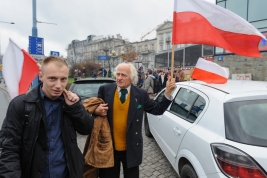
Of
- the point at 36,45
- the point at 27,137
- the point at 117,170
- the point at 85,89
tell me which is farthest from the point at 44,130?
the point at 36,45

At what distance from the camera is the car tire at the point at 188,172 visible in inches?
88.0

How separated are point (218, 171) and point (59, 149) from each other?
4.67ft

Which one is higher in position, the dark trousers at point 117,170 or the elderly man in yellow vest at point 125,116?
the elderly man in yellow vest at point 125,116

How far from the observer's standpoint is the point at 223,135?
1947mm

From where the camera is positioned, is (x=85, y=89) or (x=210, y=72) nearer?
(x=210, y=72)

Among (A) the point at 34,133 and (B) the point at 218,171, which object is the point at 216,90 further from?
(A) the point at 34,133

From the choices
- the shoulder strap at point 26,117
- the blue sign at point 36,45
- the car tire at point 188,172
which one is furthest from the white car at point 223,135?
the blue sign at point 36,45

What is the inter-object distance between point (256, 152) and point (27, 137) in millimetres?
1863

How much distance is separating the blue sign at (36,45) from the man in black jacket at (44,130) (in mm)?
7312

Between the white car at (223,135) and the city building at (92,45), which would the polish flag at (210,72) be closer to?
the white car at (223,135)

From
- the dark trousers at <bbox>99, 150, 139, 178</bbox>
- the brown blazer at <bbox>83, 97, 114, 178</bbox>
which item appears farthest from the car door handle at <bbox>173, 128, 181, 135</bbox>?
the brown blazer at <bbox>83, 97, 114, 178</bbox>

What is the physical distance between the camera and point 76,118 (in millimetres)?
1682

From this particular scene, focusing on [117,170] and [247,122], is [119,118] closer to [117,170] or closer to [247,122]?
[117,170]

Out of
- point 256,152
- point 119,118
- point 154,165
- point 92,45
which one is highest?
point 92,45
